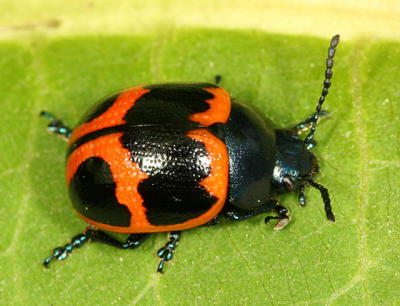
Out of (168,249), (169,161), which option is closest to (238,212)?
(168,249)

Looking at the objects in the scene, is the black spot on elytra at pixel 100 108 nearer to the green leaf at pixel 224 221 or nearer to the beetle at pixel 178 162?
the beetle at pixel 178 162

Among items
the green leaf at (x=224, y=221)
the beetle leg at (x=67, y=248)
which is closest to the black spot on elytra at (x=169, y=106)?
the green leaf at (x=224, y=221)

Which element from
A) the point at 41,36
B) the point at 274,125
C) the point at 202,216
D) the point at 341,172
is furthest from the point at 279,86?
the point at 41,36

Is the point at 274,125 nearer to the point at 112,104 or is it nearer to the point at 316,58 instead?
the point at 316,58

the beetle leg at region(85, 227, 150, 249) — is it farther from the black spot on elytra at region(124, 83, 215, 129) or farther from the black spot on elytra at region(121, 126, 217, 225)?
the black spot on elytra at region(124, 83, 215, 129)

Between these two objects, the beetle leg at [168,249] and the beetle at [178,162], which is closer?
the beetle at [178,162]

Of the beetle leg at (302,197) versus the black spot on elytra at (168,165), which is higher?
the black spot on elytra at (168,165)

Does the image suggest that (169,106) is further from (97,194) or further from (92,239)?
(92,239)

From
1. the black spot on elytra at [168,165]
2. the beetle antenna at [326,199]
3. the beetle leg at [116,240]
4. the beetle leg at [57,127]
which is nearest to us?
the black spot on elytra at [168,165]

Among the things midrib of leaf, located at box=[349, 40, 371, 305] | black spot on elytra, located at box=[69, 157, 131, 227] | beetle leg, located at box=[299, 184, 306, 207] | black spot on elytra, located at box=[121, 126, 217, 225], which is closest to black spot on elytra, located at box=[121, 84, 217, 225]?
black spot on elytra, located at box=[121, 126, 217, 225]
